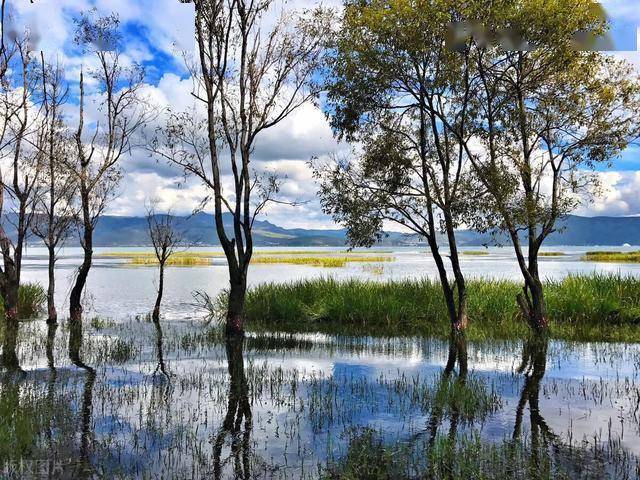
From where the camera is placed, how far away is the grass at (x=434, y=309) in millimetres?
Answer: 26547

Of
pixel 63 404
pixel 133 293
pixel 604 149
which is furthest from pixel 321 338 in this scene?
pixel 133 293

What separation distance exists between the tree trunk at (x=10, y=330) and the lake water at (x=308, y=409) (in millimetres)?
502

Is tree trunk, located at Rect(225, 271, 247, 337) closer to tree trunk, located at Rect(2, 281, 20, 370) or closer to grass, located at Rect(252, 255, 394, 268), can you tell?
tree trunk, located at Rect(2, 281, 20, 370)

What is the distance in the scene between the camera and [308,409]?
12.8 meters


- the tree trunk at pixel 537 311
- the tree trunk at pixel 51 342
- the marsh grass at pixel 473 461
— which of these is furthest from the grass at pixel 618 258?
the marsh grass at pixel 473 461

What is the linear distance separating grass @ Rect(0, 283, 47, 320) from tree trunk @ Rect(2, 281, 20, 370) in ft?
14.5

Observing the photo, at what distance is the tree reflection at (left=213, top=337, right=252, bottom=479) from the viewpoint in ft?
30.3

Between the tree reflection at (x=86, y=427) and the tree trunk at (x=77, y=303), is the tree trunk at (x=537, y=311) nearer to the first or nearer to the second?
the tree reflection at (x=86, y=427)

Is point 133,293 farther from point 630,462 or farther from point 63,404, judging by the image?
point 630,462

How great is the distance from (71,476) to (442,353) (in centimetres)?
1460

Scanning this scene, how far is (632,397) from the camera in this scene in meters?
13.8

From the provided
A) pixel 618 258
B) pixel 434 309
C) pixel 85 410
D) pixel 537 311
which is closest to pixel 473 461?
pixel 85 410

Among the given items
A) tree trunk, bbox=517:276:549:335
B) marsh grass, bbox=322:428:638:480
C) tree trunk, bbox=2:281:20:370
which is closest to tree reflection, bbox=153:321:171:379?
tree trunk, bbox=2:281:20:370

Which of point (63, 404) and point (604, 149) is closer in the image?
point (63, 404)
